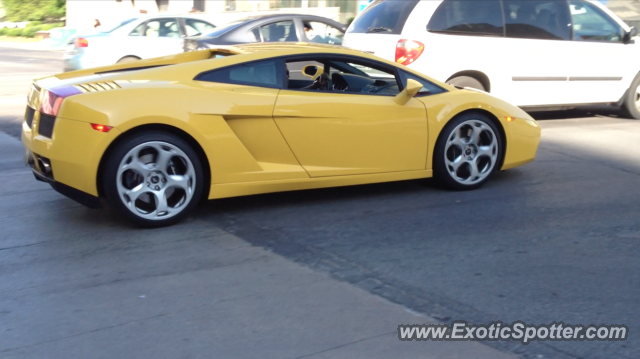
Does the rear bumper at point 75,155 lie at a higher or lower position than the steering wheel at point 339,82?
lower

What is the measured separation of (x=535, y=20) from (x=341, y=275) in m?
6.70

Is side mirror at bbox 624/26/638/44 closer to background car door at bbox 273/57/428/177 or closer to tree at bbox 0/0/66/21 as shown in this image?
background car door at bbox 273/57/428/177

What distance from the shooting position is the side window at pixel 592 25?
1034 cm

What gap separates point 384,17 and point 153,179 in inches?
207

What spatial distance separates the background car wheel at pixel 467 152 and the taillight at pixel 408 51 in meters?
2.74

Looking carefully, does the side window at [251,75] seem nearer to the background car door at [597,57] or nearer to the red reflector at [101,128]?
the red reflector at [101,128]

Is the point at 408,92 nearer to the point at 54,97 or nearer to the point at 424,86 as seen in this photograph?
the point at 424,86

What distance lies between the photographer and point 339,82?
642 centimetres

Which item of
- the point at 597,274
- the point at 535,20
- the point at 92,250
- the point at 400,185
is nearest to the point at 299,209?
the point at 400,185

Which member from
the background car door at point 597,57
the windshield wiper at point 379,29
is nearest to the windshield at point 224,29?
the windshield wiper at point 379,29

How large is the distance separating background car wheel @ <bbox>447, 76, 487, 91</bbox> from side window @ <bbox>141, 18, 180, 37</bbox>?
7.68 metres

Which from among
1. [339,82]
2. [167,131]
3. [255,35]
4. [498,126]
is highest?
[255,35]

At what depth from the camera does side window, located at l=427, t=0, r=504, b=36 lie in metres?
9.45

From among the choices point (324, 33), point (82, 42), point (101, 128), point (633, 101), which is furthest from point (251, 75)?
point (82, 42)
